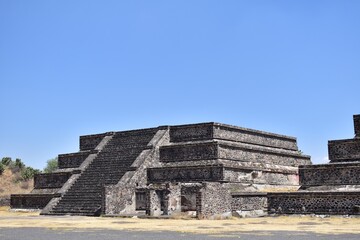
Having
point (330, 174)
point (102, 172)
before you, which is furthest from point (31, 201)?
point (330, 174)

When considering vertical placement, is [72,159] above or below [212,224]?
above

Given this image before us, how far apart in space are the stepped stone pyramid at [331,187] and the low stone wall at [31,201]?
1366 centimetres

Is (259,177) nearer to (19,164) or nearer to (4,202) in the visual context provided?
(4,202)

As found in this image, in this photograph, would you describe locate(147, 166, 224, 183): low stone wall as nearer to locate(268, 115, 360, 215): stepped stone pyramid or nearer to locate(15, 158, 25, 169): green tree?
locate(268, 115, 360, 215): stepped stone pyramid

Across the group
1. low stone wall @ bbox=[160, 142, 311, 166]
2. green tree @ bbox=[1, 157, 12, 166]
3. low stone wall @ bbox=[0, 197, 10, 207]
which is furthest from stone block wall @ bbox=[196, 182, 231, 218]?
green tree @ bbox=[1, 157, 12, 166]

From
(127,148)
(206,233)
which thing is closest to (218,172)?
(127,148)

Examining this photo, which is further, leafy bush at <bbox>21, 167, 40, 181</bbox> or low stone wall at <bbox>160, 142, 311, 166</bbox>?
leafy bush at <bbox>21, 167, 40, 181</bbox>

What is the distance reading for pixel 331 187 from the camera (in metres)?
21.2

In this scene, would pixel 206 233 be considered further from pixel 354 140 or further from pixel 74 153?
pixel 74 153

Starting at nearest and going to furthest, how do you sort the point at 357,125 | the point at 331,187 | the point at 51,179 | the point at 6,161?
the point at 331,187, the point at 357,125, the point at 51,179, the point at 6,161

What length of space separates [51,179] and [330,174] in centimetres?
1748

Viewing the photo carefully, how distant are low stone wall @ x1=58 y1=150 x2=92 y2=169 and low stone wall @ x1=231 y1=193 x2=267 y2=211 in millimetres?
12055

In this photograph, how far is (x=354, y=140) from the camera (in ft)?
72.4

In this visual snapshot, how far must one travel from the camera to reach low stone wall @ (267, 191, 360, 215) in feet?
63.5
